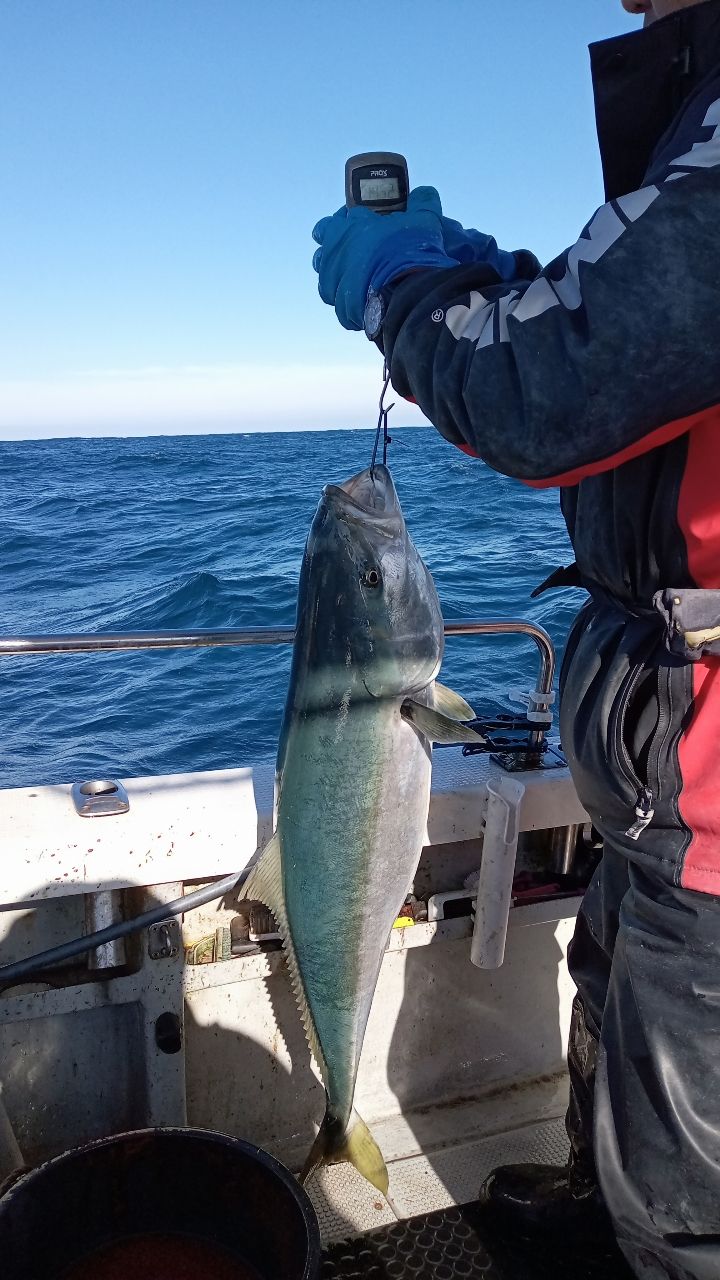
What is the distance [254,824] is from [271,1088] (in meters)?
1.00

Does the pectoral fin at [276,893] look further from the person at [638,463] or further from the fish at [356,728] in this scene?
the person at [638,463]

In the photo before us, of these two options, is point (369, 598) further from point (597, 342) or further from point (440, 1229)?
point (440, 1229)

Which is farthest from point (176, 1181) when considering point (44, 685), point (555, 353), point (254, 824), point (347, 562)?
point (44, 685)

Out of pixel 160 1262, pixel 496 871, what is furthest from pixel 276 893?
pixel 160 1262

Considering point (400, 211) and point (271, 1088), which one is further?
point (271, 1088)

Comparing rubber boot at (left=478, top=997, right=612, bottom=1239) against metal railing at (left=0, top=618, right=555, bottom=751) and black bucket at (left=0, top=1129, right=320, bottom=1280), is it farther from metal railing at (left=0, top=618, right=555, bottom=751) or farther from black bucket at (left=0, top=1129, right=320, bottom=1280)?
metal railing at (left=0, top=618, right=555, bottom=751)

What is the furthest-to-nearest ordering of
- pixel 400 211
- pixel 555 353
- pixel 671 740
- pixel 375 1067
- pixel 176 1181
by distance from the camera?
pixel 375 1067 → pixel 176 1181 → pixel 400 211 → pixel 671 740 → pixel 555 353

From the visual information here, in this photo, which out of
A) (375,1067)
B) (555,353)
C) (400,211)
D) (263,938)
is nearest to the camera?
(555,353)

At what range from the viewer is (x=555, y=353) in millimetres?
1437

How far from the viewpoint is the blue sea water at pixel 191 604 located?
9.12 metres

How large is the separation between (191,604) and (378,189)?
39.4 feet

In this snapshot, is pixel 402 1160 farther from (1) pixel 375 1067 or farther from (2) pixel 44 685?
(2) pixel 44 685

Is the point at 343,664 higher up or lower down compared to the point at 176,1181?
higher up

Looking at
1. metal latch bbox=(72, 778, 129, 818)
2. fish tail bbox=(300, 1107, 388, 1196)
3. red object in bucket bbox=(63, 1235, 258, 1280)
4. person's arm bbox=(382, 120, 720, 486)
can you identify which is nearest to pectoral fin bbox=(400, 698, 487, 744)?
person's arm bbox=(382, 120, 720, 486)
